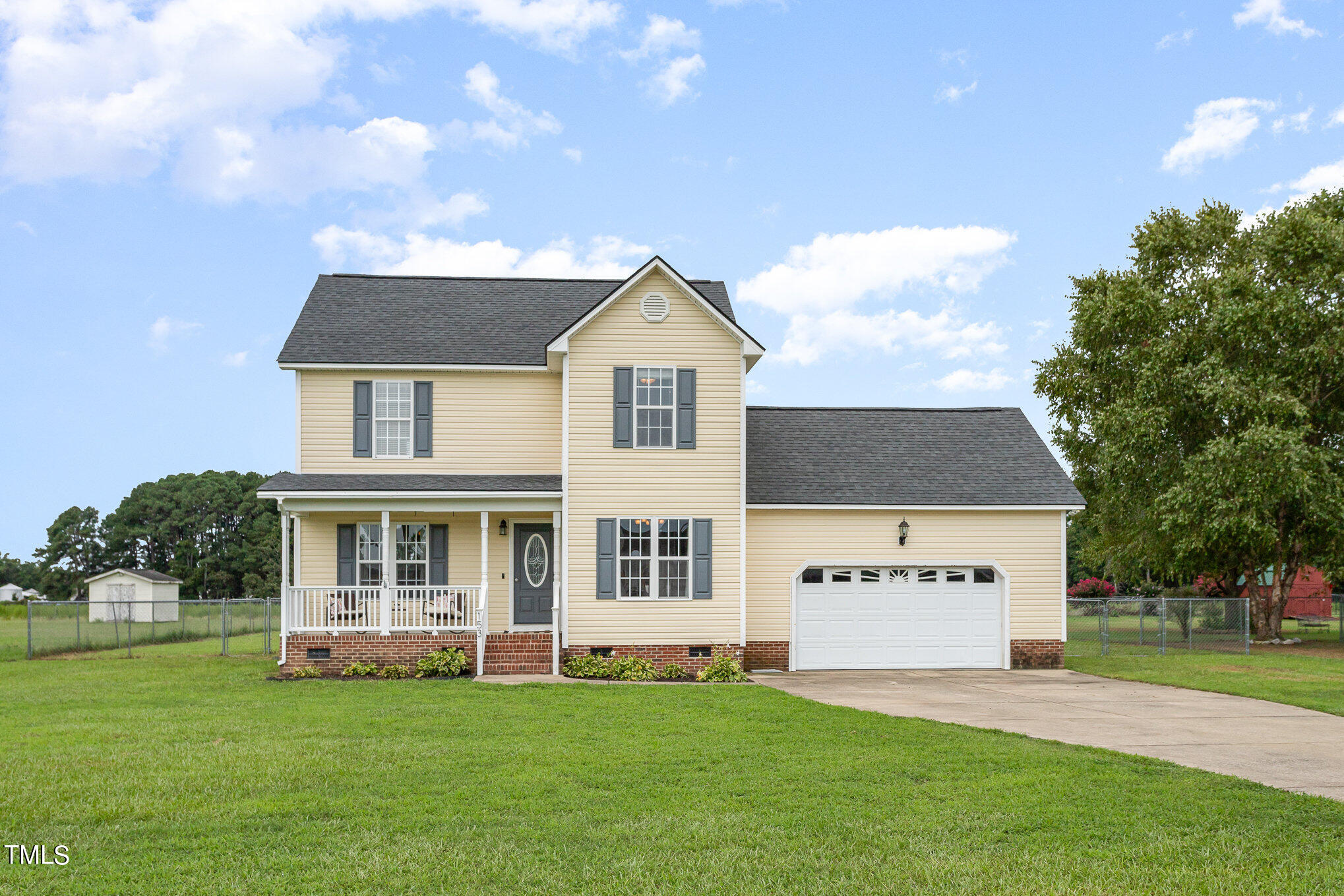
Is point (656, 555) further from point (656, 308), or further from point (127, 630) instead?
point (127, 630)

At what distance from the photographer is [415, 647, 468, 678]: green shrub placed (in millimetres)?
17891

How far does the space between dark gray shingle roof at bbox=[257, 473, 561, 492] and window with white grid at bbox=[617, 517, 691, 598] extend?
164 cm

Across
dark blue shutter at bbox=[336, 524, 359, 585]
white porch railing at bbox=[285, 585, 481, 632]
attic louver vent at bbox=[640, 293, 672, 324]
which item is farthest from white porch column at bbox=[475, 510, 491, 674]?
attic louver vent at bbox=[640, 293, 672, 324]

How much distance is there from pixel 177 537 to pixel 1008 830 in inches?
2889

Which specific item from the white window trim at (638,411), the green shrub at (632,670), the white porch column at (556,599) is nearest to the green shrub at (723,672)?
the green shrub at (632,670)

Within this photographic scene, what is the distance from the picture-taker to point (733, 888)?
6.25m

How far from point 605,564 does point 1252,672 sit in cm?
1321

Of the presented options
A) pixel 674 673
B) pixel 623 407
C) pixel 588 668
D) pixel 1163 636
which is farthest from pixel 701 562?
pixel 1163 636

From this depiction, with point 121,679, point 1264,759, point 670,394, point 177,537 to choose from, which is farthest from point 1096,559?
point 177,537

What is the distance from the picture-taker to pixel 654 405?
19.4 metres

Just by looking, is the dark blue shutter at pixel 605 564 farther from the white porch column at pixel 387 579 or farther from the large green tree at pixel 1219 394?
the large green tree at pixel 1219 394

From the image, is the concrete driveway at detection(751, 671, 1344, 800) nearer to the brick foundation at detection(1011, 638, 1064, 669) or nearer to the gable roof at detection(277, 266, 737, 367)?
the brick foundation at detection(1011, 638, 1064, 669)

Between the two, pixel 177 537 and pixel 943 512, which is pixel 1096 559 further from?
pixel 177 537

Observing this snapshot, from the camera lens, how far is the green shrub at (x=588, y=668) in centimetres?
1831
